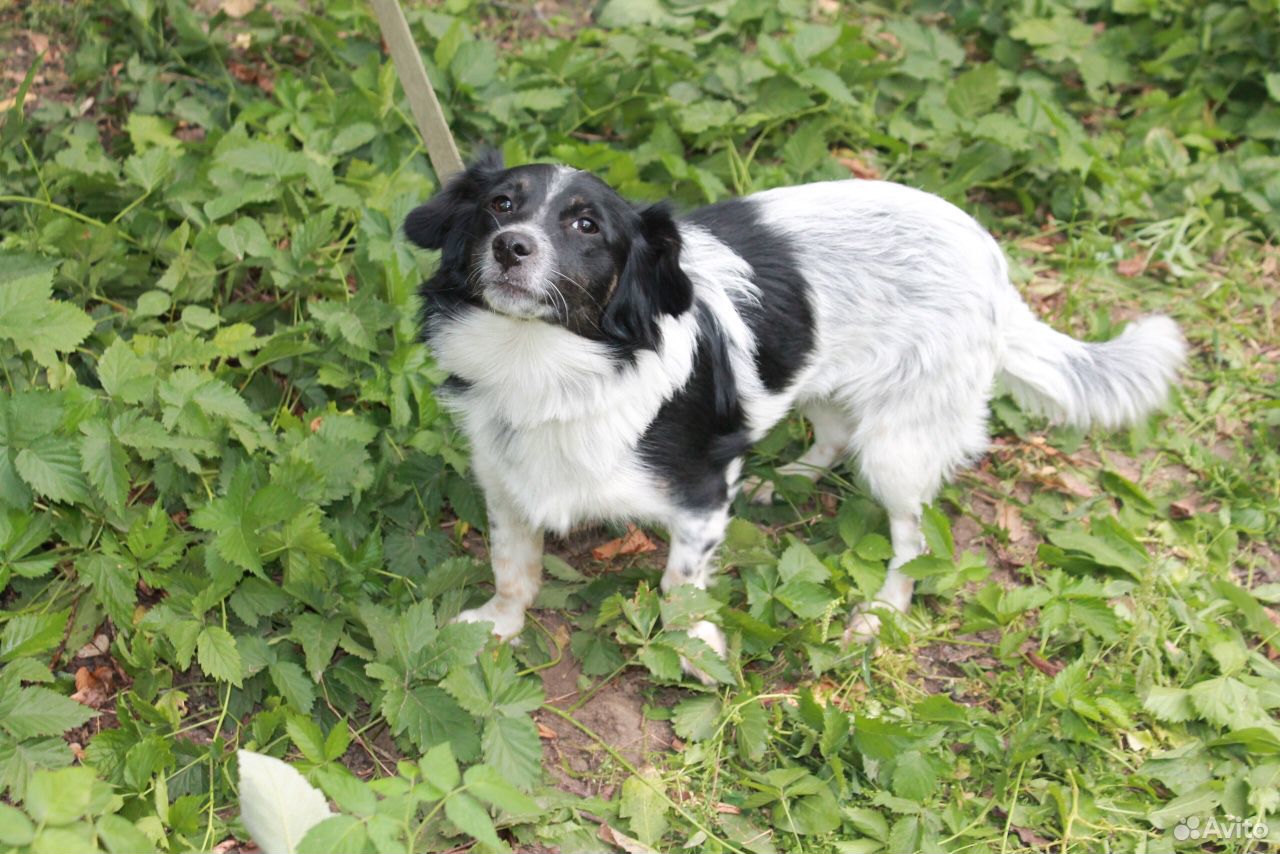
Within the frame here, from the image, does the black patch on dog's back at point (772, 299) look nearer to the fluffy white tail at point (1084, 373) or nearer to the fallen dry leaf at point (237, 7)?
the fluffy white tail at point (1084, 373)

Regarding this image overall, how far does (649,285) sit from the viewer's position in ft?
10.3

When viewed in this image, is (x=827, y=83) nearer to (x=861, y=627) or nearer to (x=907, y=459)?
(x=907, y=459)

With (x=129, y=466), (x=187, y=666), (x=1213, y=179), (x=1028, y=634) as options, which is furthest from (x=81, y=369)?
→ (x=1213, y=179)

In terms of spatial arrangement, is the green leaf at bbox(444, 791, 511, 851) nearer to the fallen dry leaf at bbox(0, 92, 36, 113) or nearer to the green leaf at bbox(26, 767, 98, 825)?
the green leaf at bbox(26, 767, 98, 825)

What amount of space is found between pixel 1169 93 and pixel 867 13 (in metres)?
1.51

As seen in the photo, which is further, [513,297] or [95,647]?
[95,647]

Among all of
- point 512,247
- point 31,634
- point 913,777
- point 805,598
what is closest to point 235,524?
point 31,634

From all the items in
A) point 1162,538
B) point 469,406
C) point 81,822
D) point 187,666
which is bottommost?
point 1162,538

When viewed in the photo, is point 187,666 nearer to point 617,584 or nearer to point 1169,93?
point 617,584

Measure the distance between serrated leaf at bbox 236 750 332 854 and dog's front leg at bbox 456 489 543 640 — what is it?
3.54 feet

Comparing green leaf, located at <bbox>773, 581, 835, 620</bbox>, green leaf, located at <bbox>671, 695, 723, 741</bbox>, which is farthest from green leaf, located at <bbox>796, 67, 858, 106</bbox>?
green leaf, located at <bbox>671, 695, 723, 741</bbox>

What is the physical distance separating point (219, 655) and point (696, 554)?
133 cm

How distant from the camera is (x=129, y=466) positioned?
3.62 meters

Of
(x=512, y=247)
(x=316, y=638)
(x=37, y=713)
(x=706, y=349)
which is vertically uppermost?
(x=512, y=247)
